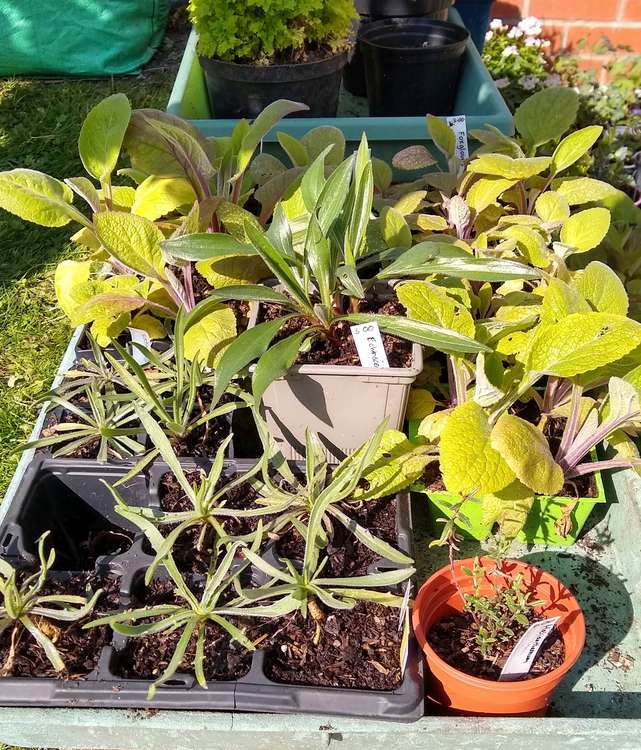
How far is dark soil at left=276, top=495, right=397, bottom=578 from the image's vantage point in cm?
112

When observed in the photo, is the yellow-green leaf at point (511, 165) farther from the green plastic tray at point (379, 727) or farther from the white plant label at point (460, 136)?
the green plastic tray at point (379, 727)

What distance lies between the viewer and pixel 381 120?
192cm

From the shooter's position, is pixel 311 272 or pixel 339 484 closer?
pixel 339 484

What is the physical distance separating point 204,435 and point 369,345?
40 cm

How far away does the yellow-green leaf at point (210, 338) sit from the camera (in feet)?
3.86

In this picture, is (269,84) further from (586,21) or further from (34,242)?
(586,21)

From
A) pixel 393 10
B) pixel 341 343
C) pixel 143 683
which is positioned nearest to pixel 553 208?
pixel 341 343

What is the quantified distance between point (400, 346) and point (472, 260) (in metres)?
0.21

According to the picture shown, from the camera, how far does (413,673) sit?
964mm

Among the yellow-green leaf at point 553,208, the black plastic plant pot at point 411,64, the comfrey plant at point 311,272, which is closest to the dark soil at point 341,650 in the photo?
the comfrey plant at point 311,272

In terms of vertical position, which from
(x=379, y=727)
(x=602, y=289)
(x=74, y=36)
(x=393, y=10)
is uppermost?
(x=393, y=10)

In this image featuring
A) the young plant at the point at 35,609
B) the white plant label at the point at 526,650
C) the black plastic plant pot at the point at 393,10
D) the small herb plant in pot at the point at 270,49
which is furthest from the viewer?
the black plastic plant pot at the point at 393,10

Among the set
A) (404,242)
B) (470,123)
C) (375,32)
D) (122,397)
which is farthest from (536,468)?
(375,32)

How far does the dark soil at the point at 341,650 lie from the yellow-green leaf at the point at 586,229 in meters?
0.74
